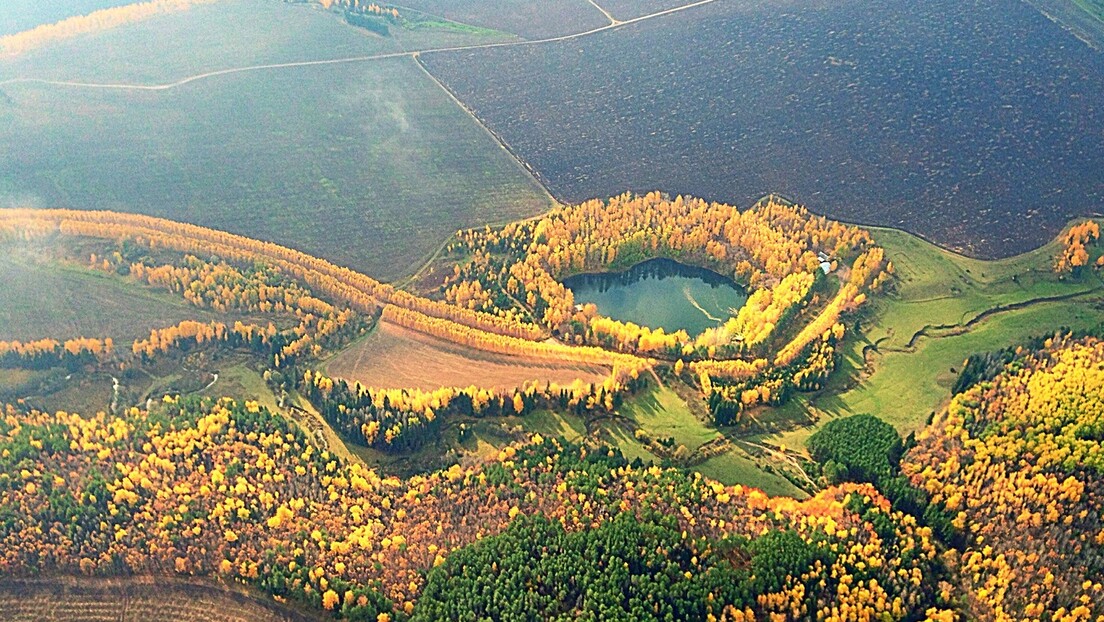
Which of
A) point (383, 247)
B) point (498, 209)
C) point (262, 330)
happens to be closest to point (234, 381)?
point (262, 330)

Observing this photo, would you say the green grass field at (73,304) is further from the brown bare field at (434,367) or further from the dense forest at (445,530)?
the brown bare field at (434,367)

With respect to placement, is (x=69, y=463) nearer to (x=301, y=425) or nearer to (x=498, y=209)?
(x=301, y=425)

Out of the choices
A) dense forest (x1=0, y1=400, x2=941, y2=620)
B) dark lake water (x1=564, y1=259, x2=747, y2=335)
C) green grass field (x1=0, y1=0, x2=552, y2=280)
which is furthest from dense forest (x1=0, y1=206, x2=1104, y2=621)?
green grass field (x1=0, y1=0, x2=552, y2=280)

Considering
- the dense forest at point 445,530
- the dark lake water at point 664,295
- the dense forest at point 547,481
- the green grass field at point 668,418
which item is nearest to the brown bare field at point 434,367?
the dense forest at point 547,481

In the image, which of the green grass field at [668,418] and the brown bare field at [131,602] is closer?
the brown bare field at [131,602]

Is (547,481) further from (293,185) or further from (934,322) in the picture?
(293,185)

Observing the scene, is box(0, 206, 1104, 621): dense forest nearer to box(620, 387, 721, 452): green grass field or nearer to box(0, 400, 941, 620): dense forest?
box(0, 400, 941, 620): dense forest
